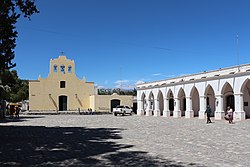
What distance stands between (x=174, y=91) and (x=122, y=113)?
886 cm

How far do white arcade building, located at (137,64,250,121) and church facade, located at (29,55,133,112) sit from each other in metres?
8.28

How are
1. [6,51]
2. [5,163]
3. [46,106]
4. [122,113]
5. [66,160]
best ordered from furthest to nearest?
[46,106]
[122,113]
[6,51]
[66,160]
[5,163]

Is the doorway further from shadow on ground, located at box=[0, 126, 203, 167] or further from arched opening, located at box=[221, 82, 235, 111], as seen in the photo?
shadow on ground, located at box=[0, 126, 203, 167]

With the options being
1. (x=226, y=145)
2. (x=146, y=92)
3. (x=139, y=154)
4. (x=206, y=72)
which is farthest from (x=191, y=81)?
(x=139, y=154)

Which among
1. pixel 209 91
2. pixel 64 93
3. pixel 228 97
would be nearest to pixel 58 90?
pixel 64 93

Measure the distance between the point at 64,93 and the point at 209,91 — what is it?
23242 mm

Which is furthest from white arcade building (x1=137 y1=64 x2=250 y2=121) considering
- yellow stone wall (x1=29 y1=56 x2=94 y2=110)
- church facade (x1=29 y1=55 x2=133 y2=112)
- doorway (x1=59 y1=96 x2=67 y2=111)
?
doorway (x1=59 y1=96 x2=67 y2=111)

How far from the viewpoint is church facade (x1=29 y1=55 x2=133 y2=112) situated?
146 ft

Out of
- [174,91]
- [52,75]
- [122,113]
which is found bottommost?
[122,113]

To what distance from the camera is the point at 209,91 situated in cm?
3222

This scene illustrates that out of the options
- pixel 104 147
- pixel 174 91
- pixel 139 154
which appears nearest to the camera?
pixel 139 154

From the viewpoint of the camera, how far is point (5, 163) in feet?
25.5

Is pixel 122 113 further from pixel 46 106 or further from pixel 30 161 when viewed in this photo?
pixel 30 161

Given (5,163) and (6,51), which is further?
(6,51)
